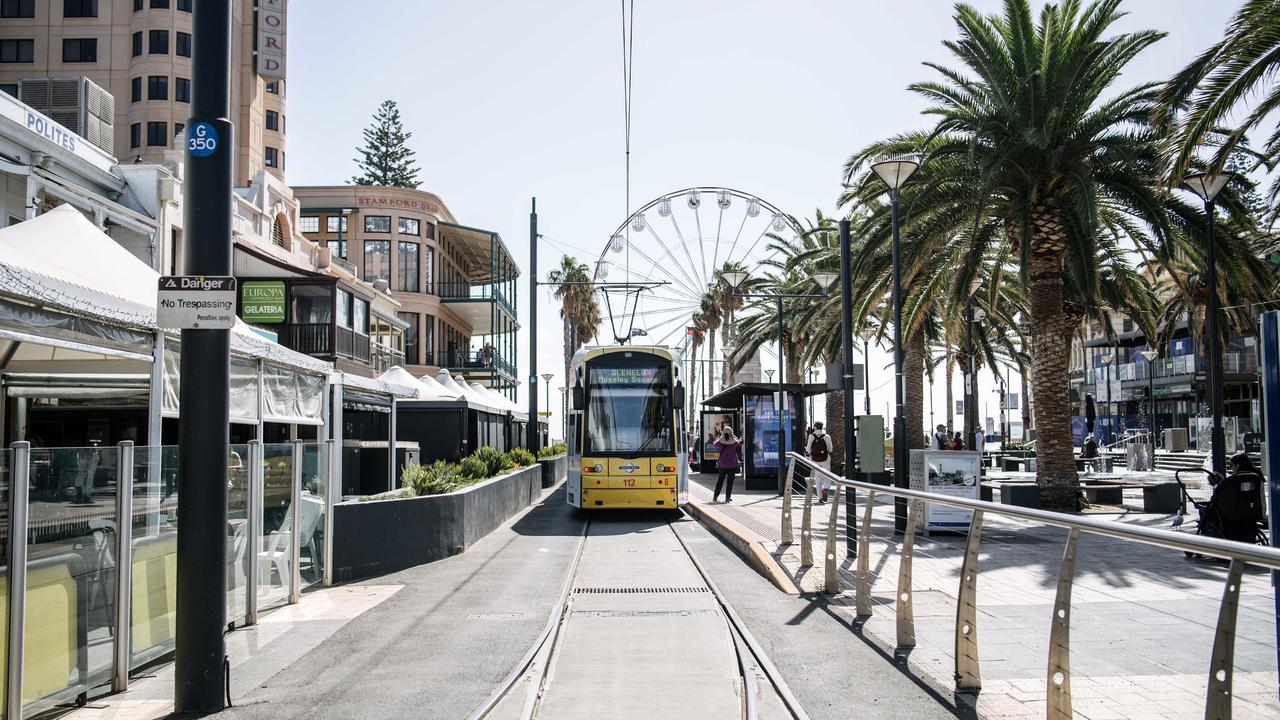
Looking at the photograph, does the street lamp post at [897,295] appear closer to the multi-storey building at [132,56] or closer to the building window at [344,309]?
the building window at [344,309]

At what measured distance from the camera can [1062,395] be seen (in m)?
20.8

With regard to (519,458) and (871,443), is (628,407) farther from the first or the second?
(871,443)

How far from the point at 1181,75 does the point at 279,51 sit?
23144 millimetres

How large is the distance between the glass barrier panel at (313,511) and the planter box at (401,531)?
494mm

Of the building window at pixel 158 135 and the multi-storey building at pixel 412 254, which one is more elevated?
the building window at pixel 158 135

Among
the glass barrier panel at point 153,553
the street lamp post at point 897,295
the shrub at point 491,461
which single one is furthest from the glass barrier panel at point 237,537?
the shrub at point 491,461

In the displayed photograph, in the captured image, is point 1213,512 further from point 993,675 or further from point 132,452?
point 132,452

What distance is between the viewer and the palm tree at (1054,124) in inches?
742

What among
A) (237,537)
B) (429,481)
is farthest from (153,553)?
(429,481)

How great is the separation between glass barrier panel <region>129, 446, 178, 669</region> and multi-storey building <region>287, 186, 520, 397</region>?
46.8 m

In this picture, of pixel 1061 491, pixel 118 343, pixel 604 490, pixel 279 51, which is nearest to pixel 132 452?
pixel 118 343

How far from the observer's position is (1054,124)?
61.8 ft

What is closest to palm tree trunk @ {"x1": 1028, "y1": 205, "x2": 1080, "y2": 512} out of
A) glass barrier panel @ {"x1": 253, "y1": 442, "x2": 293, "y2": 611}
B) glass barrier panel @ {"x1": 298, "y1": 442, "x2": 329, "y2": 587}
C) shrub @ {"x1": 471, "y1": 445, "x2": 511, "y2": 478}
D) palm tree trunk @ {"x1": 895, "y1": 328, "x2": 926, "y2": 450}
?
shrub @ {"x1": 471, "y1": 445, "x2": 511, "y2": 478}

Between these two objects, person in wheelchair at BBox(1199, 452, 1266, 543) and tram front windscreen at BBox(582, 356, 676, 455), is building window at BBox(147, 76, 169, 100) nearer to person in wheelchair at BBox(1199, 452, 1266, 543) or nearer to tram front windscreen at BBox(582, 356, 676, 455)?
tram front windscreen at BBox(582, 356, 676, 455)
